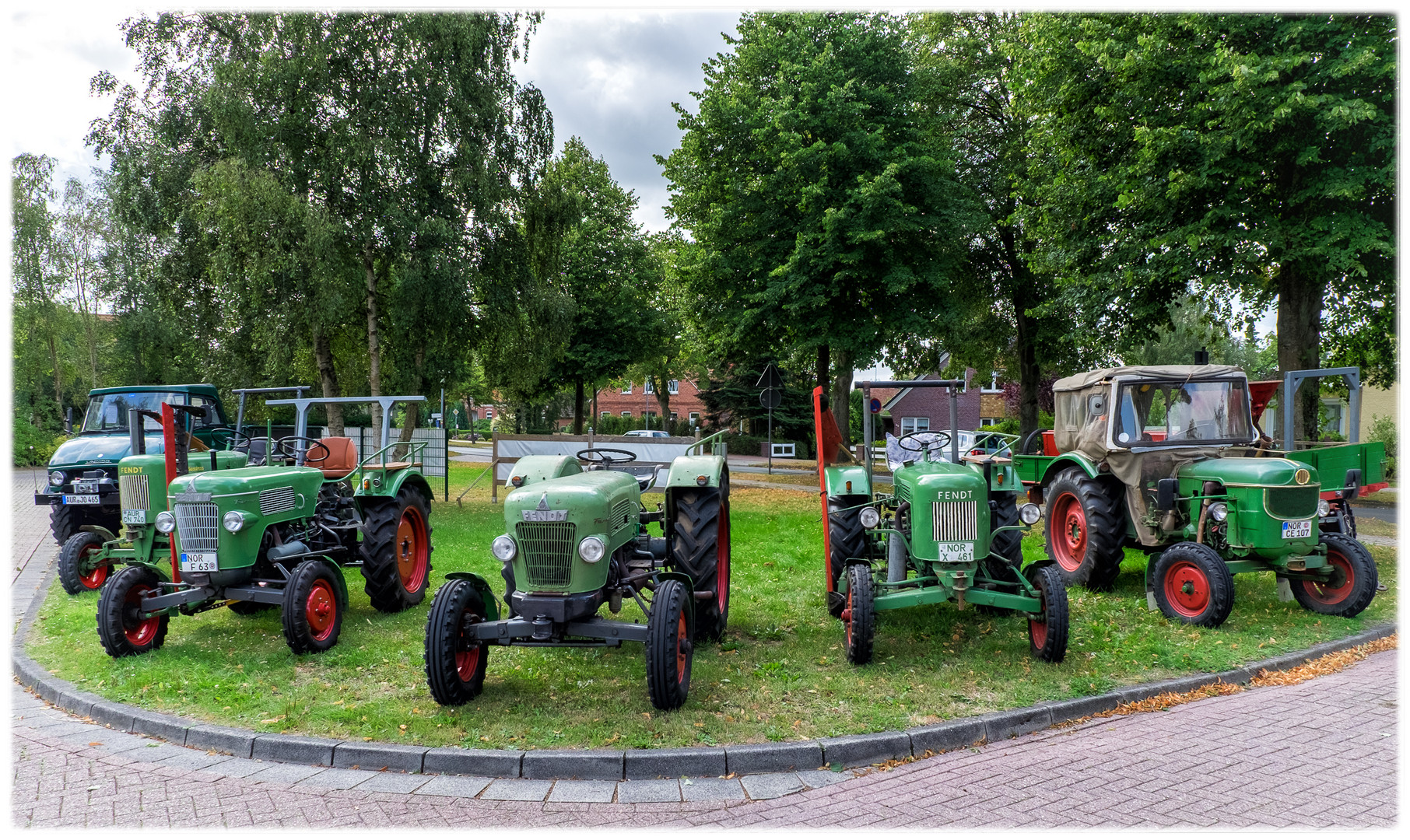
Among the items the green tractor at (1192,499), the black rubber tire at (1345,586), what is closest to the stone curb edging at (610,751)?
the green tractor at (1192,499)

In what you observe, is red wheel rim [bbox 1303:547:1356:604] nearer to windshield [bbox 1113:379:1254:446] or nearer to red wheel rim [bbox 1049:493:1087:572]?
windshield [bbox 1113:379:1254:446]

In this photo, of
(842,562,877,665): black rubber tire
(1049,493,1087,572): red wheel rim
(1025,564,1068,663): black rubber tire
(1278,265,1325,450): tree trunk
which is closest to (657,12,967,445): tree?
(1278,265,1325,450): tree trunk

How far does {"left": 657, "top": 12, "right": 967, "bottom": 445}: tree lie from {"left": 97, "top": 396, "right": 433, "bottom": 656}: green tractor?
11547mm

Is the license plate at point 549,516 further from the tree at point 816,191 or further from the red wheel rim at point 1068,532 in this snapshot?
the tree at point 816,191

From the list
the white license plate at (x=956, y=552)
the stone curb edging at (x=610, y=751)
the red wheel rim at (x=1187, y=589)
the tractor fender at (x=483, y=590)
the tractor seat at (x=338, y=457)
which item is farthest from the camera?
the tractor seat at (x=338, y=457)

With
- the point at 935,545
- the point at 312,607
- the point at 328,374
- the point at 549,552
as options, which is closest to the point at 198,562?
the point at 312,607

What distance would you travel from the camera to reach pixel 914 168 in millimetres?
17703

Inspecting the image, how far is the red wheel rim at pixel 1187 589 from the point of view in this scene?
6.89m

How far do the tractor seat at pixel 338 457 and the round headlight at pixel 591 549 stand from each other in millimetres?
5209

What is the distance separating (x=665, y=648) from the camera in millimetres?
4734

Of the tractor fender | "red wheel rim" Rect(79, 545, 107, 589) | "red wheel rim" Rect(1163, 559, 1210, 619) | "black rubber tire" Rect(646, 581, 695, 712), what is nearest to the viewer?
→ "black rubber tire" Rect(646, 581, 695, 712)

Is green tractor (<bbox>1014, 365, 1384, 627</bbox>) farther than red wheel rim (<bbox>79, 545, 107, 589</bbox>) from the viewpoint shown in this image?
No

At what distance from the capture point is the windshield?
7938mm

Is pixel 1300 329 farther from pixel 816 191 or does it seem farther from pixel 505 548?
pixel 505 548
